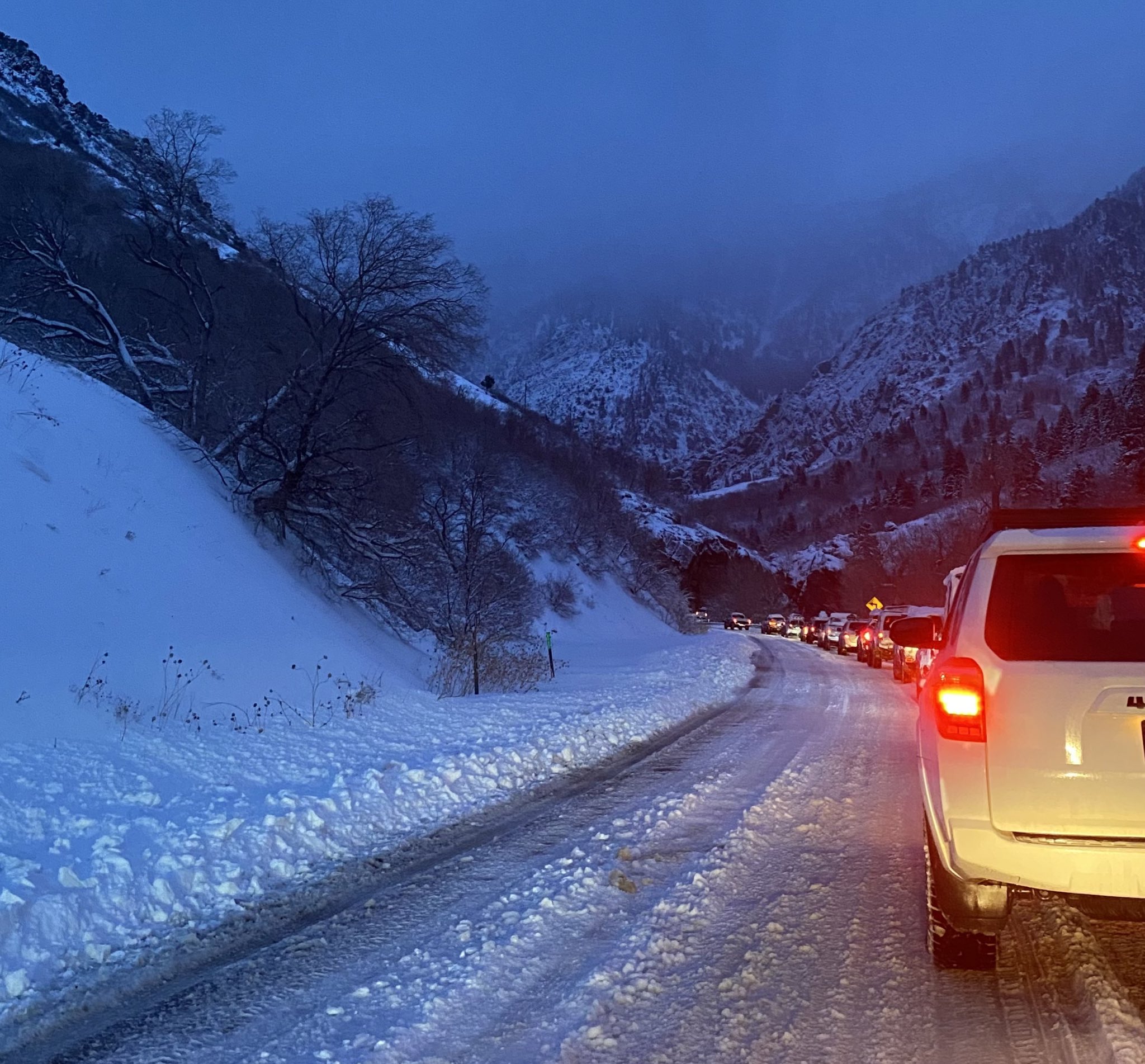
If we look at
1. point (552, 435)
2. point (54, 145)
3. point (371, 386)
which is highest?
point (54, 145)

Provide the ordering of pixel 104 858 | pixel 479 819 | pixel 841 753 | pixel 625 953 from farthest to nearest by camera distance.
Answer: pixel 841 753
pixel 479 819
pixel 104 858
pixel 625 953

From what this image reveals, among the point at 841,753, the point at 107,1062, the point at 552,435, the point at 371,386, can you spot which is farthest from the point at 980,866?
the point at 552,435

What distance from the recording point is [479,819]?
7.48 meters

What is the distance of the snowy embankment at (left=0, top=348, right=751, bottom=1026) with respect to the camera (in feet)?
17.3

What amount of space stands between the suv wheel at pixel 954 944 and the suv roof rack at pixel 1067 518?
5.66ft

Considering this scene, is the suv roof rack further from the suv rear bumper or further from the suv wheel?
the suv wheel

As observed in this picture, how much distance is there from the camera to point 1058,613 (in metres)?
3.85

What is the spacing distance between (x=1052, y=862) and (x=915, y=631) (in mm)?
2445

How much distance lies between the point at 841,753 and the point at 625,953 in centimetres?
717

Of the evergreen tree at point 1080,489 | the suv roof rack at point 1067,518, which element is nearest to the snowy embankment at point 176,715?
the suv roof rack at point 1067,518

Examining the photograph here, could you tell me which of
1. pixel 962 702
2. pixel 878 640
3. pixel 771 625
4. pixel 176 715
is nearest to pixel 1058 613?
pixel 962 702

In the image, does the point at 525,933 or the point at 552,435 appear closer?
the point at 525,933

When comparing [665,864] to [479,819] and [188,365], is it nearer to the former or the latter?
[479,819]

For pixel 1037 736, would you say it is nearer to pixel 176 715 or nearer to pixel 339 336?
pixel 176 715
